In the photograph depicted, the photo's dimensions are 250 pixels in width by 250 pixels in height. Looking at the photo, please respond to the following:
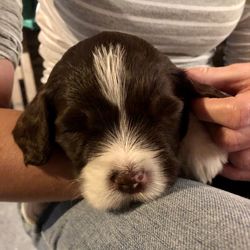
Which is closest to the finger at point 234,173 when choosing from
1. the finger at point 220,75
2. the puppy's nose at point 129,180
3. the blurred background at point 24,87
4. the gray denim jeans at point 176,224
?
the gray denim jeans at point 176,224

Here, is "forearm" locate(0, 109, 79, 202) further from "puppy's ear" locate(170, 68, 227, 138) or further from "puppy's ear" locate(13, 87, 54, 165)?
"puppy's ear" locate(170, 68, 227, 138)

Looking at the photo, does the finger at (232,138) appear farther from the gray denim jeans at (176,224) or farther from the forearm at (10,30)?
the forearm at (10,30)

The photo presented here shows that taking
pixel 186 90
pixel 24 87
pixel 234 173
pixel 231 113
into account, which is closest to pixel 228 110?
pixel 231 113

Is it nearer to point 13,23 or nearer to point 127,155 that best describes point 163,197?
point 127,155

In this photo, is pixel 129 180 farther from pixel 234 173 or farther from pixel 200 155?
pixel 234 173

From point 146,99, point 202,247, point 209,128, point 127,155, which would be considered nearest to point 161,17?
point 209,128
